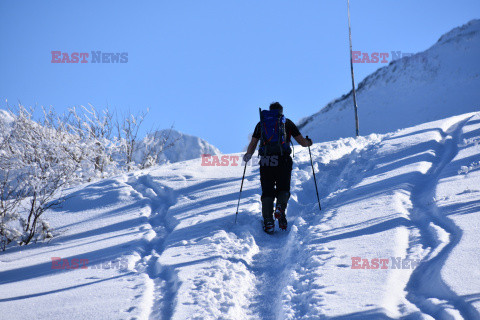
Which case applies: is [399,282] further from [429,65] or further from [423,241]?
[429,65]

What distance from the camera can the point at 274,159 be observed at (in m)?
6.28

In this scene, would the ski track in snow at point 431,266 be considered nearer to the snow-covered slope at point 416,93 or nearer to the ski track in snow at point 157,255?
the ski track in snow at point 157,255

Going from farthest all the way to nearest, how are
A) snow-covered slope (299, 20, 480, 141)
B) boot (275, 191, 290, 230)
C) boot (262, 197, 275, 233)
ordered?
1. snow-covered slope (299, 20, 480, 141)
2. boot (275, 191, 290, 230)
3. boot (262, 197, 275, 233)

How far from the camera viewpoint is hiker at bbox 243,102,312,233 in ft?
20.3

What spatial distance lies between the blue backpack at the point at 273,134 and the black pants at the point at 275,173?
14 cm

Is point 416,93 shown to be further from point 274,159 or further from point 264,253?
point 264,253

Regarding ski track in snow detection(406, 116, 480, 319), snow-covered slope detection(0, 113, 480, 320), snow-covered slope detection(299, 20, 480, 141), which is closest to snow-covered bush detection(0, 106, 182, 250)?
snow-covered slope detection(0, 113, 480, 320)

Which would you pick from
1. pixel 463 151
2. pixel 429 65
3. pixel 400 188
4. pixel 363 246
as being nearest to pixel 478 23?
pixel 429 65

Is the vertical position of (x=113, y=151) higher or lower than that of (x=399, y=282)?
higher

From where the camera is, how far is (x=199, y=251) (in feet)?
17.5

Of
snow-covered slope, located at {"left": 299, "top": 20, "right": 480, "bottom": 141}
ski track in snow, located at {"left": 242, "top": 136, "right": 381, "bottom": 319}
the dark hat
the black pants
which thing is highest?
snow-covered slope, located at {"left": 299, "top": 20, "right": 480, "bottom": 141}

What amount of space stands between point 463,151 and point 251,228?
18.7 feet

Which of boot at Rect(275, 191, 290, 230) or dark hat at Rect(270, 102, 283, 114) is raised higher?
dark hat at Rect(270, 102, 283, 114)

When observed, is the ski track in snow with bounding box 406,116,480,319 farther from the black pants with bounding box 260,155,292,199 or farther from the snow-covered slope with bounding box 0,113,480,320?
the black pants with bounding box 260,155,292,199
